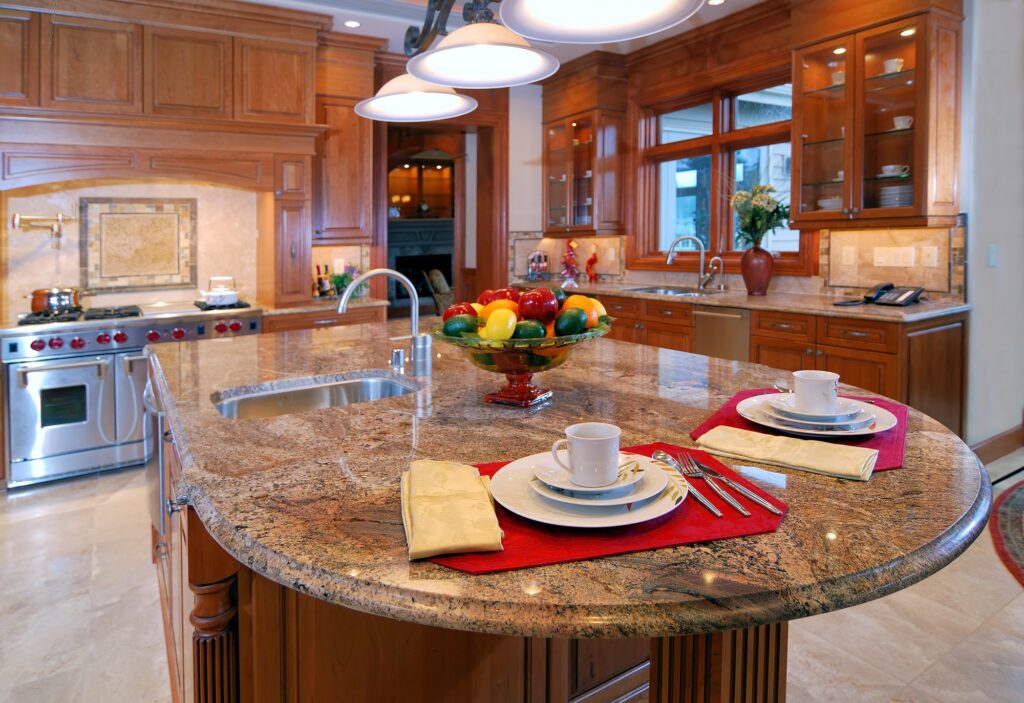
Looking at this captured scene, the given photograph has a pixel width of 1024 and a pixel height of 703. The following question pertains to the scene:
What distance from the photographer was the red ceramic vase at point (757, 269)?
4492 mm

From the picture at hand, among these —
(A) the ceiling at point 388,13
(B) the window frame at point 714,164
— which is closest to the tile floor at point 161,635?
(B) the window frame at point 714,164

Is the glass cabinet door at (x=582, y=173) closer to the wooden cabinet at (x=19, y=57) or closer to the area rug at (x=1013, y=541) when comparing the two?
the wooden cabinet at (x=19, y=57)

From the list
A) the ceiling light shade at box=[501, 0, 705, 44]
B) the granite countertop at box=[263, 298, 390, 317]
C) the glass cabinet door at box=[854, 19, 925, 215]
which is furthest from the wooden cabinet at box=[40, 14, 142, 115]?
the glass cabinet door at box=[854, 19, 925, 215]

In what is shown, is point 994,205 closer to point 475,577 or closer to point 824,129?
point 824,129

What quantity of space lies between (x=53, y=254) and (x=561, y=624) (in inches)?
177

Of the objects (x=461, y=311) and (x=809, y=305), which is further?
(x=809, y=305)

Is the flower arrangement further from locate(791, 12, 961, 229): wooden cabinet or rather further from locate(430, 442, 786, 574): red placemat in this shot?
locate(430, 442, 786, 574): red placemat

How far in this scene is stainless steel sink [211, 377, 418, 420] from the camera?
78.8 inches

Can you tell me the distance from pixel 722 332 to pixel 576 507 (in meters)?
3.52

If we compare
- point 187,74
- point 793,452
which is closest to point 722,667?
point 793,452

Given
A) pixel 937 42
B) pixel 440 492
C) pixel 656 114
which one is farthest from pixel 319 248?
pixel 440 492

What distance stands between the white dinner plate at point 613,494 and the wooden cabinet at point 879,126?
326 centimetres

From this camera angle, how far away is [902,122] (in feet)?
11.8

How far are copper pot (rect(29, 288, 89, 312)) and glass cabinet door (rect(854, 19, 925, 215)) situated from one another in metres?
4.44
